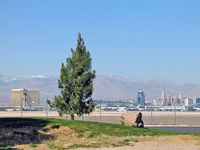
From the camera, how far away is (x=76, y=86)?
37.3 metres

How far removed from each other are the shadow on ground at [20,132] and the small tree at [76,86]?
807cm

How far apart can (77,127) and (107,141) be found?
14.6 feet

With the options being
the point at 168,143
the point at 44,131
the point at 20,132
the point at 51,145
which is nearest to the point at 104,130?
the point at 44,131

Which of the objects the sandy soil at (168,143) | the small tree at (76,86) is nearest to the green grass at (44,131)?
the sandy soil at (168,143)

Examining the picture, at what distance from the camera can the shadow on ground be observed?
920 inches

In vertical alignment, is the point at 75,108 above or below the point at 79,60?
below

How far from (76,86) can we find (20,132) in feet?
41.3

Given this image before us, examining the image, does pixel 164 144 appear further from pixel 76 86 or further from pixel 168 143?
pixel 76 86

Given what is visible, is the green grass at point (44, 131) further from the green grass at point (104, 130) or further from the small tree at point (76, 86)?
the small tree at point (76, 86)

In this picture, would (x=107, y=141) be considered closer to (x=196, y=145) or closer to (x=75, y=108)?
(x=196, y=145)

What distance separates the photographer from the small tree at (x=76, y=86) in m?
37.2

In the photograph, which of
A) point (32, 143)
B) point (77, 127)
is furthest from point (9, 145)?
point (77, 127)

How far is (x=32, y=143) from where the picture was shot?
22594 millimetres

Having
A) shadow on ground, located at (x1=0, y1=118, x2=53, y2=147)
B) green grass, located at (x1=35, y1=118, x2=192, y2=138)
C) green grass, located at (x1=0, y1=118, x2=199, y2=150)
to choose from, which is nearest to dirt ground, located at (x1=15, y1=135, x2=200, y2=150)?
green grass, located at (x1=0, y1=118, x2=199, y2=150)
